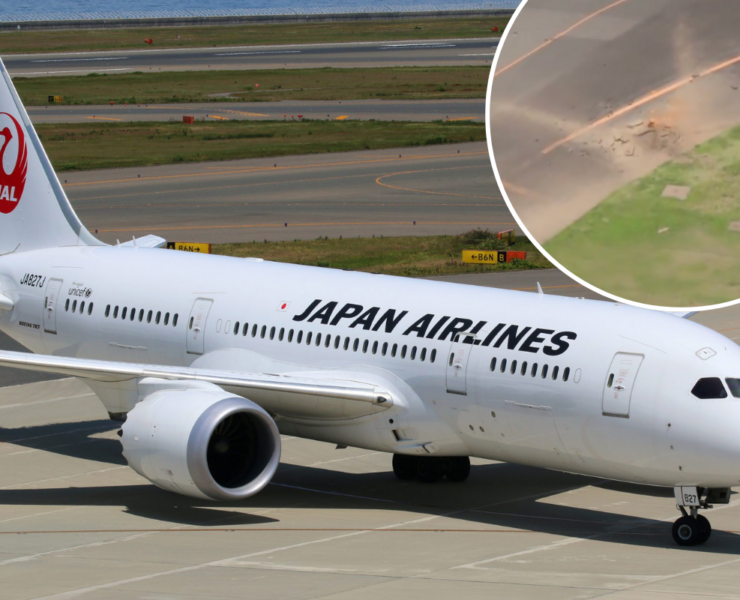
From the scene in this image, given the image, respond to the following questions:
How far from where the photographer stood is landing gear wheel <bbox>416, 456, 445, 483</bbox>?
26.2m

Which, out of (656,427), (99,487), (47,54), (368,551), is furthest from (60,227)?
(47,54)

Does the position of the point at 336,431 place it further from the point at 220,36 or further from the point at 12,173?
the point at 220,36

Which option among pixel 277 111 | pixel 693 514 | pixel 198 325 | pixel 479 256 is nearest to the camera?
pixel 693 514

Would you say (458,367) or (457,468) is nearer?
(458,367)

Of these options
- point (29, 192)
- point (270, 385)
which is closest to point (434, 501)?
point (270, 385)

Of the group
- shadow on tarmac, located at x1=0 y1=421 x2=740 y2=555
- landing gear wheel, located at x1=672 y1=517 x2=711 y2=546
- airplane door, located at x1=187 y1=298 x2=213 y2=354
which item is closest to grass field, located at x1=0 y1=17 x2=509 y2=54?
airplane door, located at x1=187 y1=298 x2=213 y2=354

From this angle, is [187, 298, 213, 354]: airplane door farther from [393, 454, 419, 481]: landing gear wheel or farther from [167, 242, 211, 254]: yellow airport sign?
[167, 242, 211, 254]: yellow airport sign

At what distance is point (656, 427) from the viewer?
793 inches

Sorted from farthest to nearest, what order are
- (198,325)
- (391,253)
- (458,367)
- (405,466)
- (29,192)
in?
(391,253) → (29,192) → (198,325) → (405,466) → (458,367)

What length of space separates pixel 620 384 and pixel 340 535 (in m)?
5.72

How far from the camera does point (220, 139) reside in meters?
87.6

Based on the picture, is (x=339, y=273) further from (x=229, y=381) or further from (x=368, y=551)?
(x=368, y=551)

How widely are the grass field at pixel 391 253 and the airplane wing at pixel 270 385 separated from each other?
2377cm

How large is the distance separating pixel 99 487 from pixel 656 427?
12.5 metres
